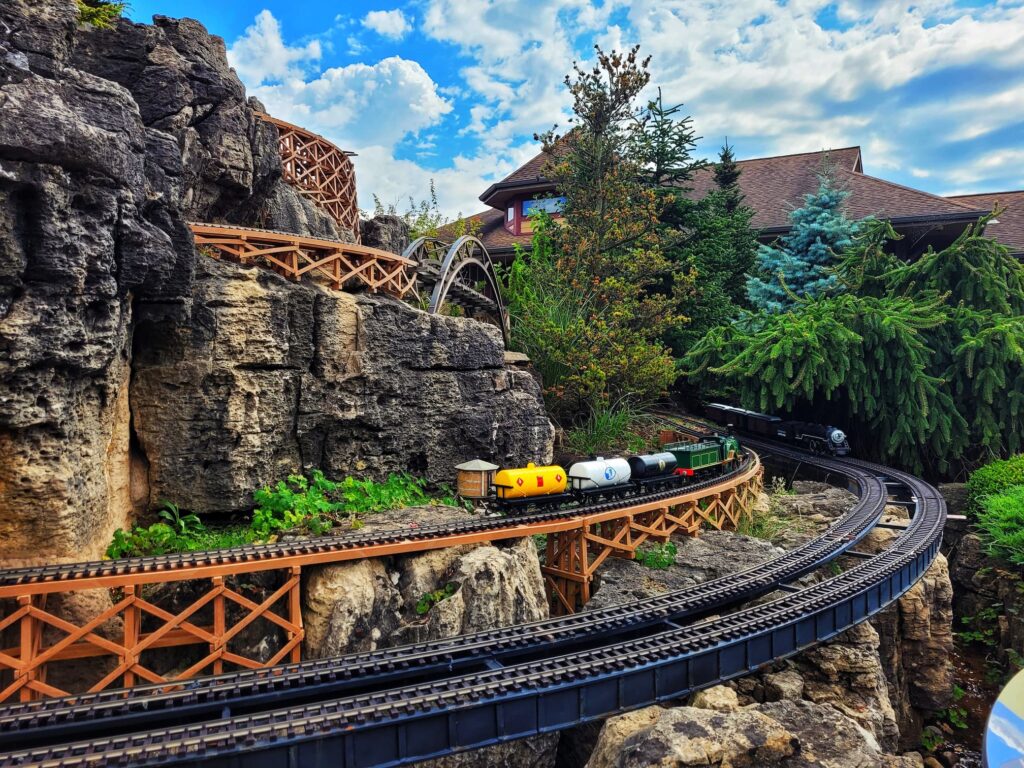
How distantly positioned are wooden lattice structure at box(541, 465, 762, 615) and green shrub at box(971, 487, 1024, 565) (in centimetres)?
988

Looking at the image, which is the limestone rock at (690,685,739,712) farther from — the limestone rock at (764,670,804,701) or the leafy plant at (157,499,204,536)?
the leafy plant at (157,499,204,536)

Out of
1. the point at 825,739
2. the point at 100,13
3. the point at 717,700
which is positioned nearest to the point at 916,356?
the point at 717,700

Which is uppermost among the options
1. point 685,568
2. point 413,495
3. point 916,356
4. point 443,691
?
point 916,356

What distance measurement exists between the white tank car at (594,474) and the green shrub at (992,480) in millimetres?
16354

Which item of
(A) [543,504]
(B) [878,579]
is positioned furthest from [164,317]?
(B) [878,579]

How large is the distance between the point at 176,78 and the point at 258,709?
552 inches

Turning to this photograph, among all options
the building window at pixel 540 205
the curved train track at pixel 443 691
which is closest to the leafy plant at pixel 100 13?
the curved train track at pixel 443 691

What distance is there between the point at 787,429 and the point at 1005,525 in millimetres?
10684

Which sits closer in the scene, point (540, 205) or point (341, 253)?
point (341, 253)

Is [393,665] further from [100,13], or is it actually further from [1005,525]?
[1005,525]

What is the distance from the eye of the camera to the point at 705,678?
10562mm

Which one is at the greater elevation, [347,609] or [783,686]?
[347,609]

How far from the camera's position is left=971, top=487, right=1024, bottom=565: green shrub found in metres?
19.0

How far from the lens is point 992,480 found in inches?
912
